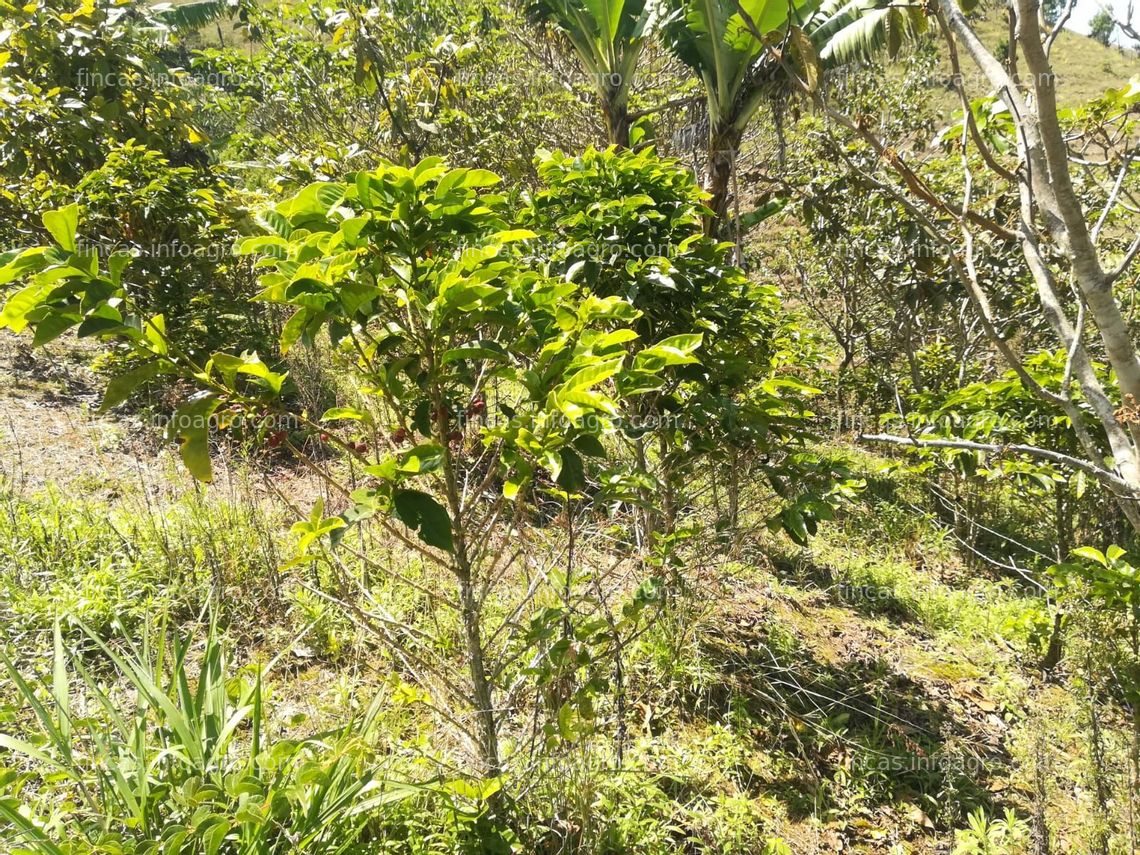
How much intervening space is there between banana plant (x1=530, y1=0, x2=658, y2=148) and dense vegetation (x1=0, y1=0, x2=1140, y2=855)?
0.14 ft

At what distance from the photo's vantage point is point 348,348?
5.70 feet

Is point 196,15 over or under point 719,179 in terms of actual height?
over

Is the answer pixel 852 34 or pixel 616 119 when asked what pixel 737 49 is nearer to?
pixel 616 119

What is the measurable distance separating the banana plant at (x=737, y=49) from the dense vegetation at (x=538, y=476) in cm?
4

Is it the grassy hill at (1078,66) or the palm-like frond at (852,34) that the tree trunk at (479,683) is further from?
the grassy hill at (1078,66)

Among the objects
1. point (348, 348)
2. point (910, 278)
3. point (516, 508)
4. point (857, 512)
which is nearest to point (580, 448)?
point (516, 508)

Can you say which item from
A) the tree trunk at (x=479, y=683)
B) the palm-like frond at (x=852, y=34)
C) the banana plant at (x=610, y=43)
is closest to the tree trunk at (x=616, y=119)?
the banana plant at (x=610, y=43)

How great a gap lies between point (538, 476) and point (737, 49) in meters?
3.19

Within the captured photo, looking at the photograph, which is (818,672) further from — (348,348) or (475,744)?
(348,348)

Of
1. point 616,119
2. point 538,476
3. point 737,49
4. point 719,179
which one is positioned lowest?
point 538,476

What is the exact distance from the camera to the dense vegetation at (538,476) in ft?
4.79

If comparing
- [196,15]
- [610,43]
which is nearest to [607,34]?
[610,43]

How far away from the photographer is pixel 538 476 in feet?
12.0

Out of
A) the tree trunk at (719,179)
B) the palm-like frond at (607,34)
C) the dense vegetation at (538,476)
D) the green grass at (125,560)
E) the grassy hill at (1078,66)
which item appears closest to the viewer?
the dense vegetation at (538,476)
